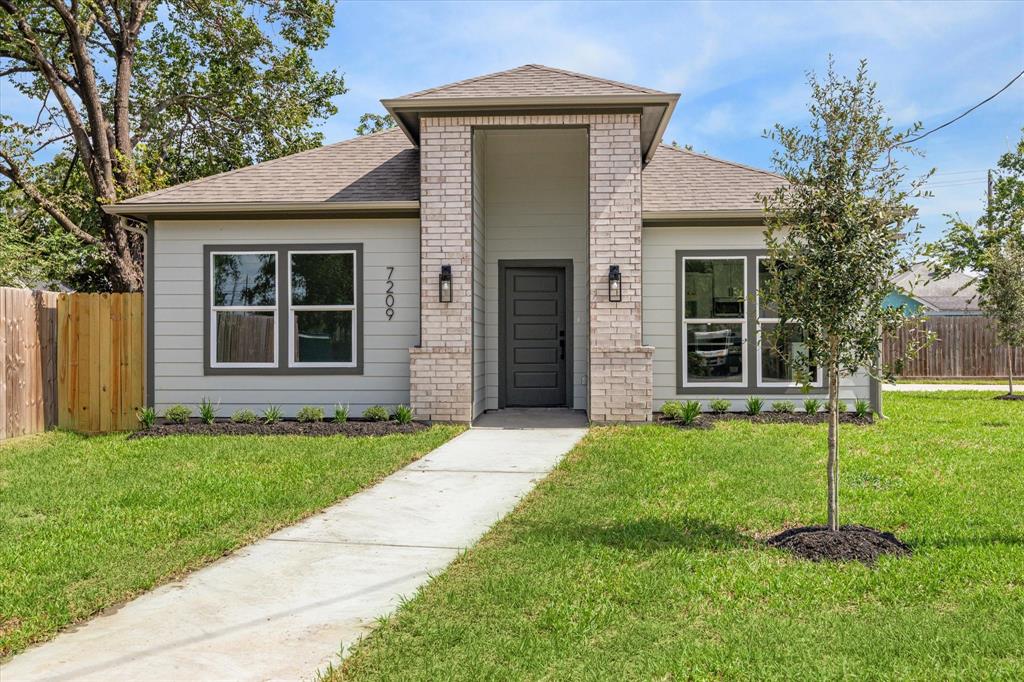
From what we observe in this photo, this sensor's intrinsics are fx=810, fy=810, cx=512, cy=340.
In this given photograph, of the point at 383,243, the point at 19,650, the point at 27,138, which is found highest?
the point at 27,138

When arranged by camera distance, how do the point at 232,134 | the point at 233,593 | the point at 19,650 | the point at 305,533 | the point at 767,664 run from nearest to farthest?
1. the point at 767,664
2. the point at 19,650
3. the point at 233,593
4. the point at 305,533
5. the point at 232,134

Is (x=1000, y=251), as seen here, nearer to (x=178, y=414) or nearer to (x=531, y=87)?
(x=531, y=87)

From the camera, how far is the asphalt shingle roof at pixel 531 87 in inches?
413

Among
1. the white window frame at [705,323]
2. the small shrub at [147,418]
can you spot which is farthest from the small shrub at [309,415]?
the white window frame at [705,323]

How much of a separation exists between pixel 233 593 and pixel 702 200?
9.19m

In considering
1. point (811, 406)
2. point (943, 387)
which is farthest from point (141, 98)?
point (943, 387)

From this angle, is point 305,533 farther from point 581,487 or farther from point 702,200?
point 702,200

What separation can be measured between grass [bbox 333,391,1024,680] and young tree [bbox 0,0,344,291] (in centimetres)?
1477

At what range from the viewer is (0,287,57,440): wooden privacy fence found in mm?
10258

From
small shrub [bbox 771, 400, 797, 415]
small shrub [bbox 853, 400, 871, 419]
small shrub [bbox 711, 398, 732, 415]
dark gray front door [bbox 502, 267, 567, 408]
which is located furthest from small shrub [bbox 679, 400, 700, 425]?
dark gray front door [bbox 502, 267, 567, 408]

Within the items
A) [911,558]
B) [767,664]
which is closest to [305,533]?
[767,664]

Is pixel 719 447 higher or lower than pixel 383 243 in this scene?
lower

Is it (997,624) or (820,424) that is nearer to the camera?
(997,624)

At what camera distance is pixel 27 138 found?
18875 mm
